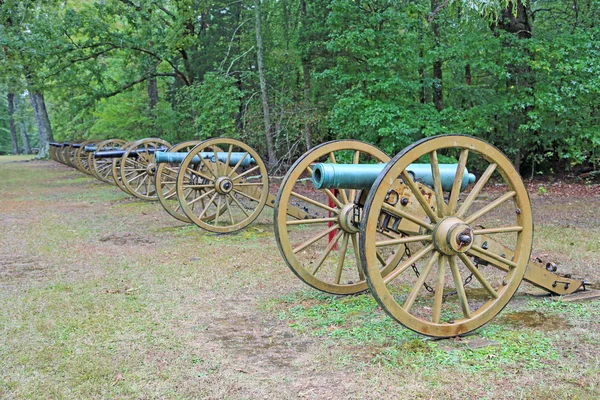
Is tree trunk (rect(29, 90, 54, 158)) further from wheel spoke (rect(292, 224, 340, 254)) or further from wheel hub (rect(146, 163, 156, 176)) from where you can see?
wheel spoke (rect(292, 224, 340, 254))

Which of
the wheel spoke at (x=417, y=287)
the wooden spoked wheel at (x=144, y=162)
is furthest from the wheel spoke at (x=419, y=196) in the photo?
the wooden spoked wheel at (x=144, y=162)

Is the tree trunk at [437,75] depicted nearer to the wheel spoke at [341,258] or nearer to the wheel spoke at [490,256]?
the wheel spoke at [341,258]

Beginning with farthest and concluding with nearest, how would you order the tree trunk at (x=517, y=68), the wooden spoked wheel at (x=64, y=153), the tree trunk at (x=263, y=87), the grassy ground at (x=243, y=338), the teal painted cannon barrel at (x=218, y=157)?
the wooden spoked wheel at (x=64, y=153)
the tree trunk at (x=263, y=87)
the tree trunk at (x=517, y=68)
the teal painted cannon barrel at (x=218, y=157)
the grassy ground at (x=243, y=338)

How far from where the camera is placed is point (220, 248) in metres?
7.46

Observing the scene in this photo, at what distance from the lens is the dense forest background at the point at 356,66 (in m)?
12.9

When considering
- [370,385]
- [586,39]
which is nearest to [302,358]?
[370,385]

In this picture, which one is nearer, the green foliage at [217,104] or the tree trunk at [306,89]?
the tree trunk at [306,89]

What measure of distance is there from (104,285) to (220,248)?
6.69 feet

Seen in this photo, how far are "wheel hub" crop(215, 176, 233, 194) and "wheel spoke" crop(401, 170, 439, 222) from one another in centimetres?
490

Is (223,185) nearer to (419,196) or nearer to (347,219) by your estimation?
(347,219)

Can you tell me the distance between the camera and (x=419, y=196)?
3.60 metres

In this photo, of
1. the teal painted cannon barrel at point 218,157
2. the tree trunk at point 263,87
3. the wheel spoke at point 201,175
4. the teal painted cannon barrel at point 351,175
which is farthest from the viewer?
the tree trunk at point 263,87

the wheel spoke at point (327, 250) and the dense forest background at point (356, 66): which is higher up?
the dense forest background at point (356, 66)

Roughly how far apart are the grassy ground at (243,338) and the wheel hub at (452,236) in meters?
0.64
